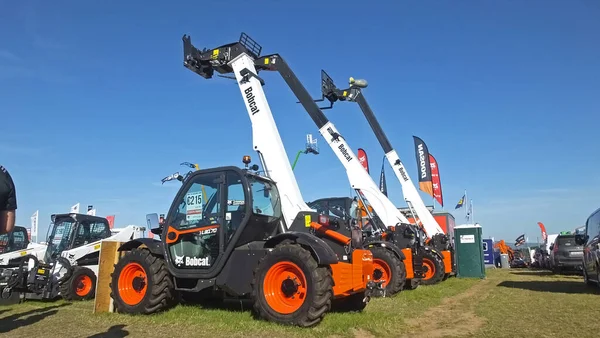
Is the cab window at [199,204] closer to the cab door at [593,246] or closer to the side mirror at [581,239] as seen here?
the cab door at [593,246]

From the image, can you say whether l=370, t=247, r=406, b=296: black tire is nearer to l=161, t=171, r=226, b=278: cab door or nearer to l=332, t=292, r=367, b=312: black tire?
l=332, t=292, r=367, b=312: black tire

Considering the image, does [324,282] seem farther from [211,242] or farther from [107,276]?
[107,276]

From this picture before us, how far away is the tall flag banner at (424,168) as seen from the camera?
2217 centimetres

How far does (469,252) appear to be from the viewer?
58.0 ft

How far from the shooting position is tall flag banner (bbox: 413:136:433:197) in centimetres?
2217

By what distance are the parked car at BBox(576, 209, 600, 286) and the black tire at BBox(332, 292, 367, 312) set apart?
6351 millimetres

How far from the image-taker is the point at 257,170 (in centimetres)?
808

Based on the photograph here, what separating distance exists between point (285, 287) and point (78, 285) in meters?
6.71

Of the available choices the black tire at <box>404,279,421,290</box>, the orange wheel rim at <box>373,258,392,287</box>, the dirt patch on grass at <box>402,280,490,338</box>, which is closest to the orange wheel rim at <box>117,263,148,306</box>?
the dirt patch on grass at <box>402,280,490,338</box>

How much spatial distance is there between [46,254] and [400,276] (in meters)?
9.18

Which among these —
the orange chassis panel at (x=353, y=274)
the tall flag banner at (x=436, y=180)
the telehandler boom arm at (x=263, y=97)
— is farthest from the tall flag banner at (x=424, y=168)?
the orange chassis panel at (x=353, y=274)

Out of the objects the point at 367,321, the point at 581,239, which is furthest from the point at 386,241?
the point at 367,321

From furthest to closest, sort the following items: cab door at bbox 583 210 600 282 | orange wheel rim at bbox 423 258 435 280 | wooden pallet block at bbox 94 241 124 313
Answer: orange wheel rim at bbox 423 258 435 280 → cab door at bbox 583 210 600 282 → wooden pallet block at bbox 94 241 124 313

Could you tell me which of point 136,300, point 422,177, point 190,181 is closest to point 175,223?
point 190,181
